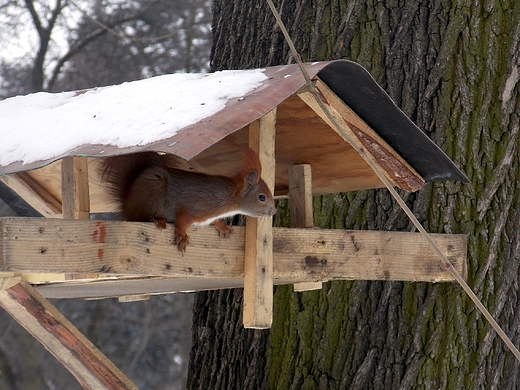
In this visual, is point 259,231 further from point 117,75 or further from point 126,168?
point 117,75

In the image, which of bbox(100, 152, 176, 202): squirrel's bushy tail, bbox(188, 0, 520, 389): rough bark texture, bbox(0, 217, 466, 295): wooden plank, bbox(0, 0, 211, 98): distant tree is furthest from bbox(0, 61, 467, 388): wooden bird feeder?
bbox(0, 0, 211, 98): distant tree

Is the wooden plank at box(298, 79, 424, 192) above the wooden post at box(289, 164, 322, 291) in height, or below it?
above

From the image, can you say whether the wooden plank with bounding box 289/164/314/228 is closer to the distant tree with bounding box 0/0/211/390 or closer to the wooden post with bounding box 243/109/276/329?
the wooden post with bounding box 243/109/276/329

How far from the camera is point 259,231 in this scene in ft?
8.17

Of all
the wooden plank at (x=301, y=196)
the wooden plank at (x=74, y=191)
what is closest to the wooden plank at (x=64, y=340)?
the wooden plank at (x=74, y=191)

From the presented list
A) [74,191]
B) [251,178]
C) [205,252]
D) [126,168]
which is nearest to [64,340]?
[74,191]

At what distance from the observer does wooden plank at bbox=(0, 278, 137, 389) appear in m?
2.88

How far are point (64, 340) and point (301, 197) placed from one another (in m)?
1.04

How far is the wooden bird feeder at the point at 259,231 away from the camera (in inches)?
81.4

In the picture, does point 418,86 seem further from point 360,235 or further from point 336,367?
point 336,367

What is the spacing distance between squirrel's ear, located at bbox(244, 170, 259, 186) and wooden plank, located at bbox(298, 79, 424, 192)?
0.93 ft

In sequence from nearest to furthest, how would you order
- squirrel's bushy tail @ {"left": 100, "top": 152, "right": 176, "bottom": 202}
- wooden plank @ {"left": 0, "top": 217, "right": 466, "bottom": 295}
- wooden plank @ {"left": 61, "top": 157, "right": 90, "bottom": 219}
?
wooden plank @ {"left": 0, "top": 217, "right": 466, "bottom": 295}, squirrel's bushy tail @ {"left": 100, "top": 152, "right": 176, "bottom": 202}, wooden plank @ {"left": 61, "top": 157, "right": 90, "bottom": 219}

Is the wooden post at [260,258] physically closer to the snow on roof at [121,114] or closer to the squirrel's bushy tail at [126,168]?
the snow on roof at [121,114]

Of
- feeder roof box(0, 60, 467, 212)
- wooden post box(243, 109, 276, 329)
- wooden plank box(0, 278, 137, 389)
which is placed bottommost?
wooden plank box(0, 278, 137, 389)
